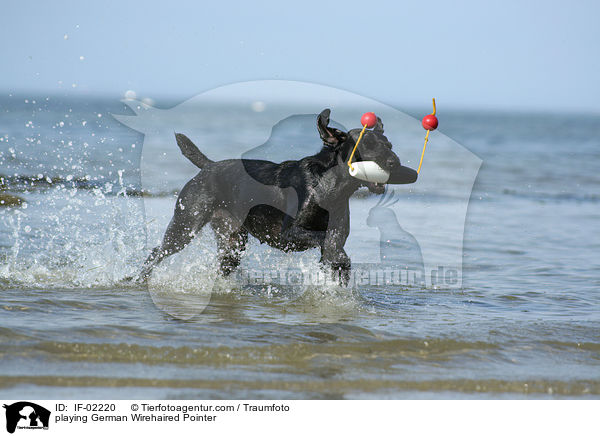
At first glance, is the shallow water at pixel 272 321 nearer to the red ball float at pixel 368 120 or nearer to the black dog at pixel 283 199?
the black dog at pixel 283 199

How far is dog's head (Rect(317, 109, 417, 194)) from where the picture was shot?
5.00m

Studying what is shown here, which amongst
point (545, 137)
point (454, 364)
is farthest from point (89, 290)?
point (545, 137)

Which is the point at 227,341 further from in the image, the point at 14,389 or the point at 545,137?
the point at 545,137

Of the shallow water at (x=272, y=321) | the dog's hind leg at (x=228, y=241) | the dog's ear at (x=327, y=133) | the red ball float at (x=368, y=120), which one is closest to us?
the shallow water at (x=272, y=321)

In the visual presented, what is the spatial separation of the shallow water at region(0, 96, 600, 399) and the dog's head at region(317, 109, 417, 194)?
1.63ft

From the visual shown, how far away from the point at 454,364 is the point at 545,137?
96.6ft

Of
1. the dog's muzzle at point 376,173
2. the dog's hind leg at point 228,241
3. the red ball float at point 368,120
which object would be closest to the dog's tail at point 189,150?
the dog's hind leg at point 228,241

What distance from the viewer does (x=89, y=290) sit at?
227 inches

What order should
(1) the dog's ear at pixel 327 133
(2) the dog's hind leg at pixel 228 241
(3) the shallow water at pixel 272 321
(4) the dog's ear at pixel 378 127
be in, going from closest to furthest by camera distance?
1. (3) the shallow water at pixel 272 321
2. (1) the dog's ear at pixel 327 133
3. (4) the dog's ear at pixel 378 127
4. (2) the dog's hind leg at pixel 228 241

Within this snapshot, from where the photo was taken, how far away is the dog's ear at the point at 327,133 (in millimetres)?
4969

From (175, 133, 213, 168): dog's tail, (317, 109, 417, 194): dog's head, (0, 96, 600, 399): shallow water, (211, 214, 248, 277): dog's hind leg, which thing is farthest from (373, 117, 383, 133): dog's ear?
(175, 133, 213, 168): dog's tail

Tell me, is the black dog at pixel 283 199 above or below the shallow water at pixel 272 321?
above

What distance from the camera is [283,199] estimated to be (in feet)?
18.5

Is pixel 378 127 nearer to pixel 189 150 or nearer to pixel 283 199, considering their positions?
pixel 283 199
